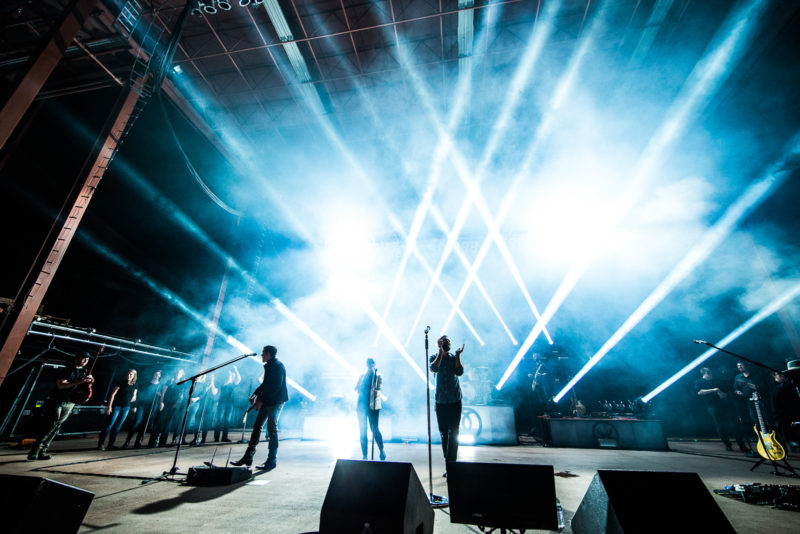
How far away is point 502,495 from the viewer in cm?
192

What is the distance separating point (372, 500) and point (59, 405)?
634 centimetres

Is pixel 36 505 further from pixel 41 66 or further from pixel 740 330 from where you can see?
pixel 740 330

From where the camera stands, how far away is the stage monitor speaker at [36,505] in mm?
1337

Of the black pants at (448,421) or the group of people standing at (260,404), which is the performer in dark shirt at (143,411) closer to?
the group of people standing at (260,404)

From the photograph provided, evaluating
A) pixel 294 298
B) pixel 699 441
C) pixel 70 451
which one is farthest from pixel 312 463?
pixel 699 441

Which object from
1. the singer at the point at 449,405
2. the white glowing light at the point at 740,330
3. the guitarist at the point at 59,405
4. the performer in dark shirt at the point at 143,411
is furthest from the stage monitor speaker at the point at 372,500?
the white glowing light at the point at 740,330

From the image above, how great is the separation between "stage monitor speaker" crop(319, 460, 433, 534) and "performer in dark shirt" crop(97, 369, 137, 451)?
6.72 m

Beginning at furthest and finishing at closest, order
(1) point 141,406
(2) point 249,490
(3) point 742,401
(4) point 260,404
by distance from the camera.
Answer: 1. (3) point 742,401
2. (1) point 141,406
3. (4) point 260,404
4. (2) point 249,490

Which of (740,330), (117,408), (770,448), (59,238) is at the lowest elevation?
(770,448)

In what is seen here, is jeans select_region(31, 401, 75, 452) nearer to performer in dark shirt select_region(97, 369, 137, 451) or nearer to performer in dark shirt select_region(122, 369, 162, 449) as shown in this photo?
performer in dark shirt select_region(97, 369, 137, 451)

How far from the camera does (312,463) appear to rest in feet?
16.0

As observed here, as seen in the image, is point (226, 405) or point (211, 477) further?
point (226, 405)

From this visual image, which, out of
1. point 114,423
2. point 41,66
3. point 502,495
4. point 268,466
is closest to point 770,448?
point 502,495

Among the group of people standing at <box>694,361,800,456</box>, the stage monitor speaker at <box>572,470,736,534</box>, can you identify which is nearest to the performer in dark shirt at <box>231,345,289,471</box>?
the stage monitor speaker at <box>572,470,736,534</box>
